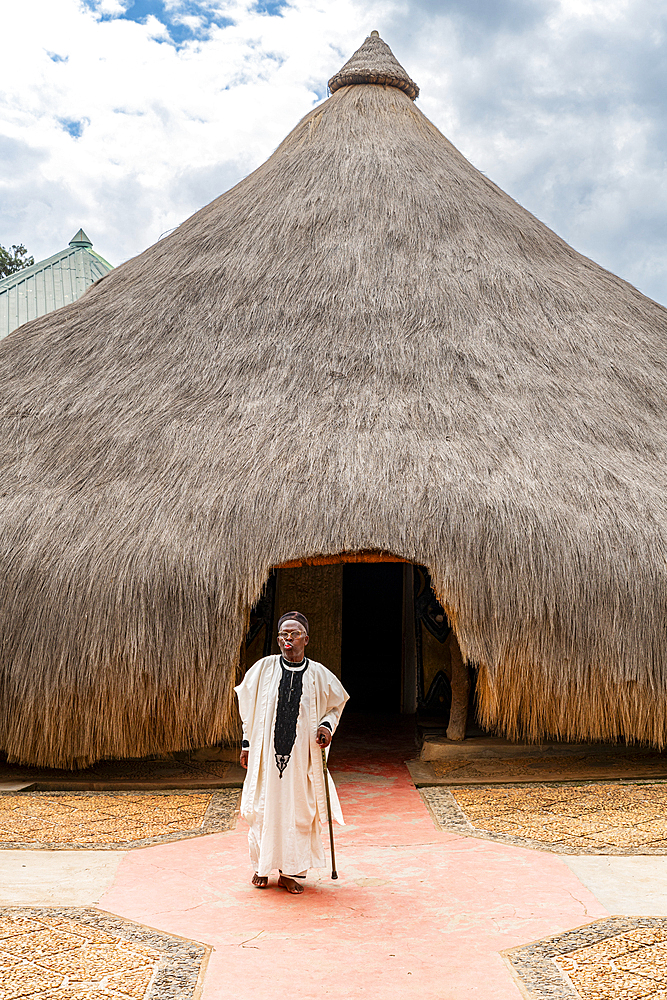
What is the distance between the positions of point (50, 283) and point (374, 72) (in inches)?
324

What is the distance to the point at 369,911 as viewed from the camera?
3.58m

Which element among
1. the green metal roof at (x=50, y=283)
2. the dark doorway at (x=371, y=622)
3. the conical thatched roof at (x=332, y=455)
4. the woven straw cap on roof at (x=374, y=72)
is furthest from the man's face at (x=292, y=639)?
the green metal roof at (x=50, y=283)

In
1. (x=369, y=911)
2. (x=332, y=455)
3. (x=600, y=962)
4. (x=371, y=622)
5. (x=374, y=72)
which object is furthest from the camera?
(x=371, y=622)

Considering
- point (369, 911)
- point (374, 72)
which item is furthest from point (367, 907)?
point (374, 72)

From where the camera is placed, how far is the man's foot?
3791 millimetres

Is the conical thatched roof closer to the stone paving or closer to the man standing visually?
the stone paving

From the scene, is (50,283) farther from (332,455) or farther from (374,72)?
(332,455)

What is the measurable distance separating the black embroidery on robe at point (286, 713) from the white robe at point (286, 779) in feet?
0.06

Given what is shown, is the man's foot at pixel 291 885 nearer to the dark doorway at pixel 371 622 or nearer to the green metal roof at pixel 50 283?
the dark doorway at pixel 371 622

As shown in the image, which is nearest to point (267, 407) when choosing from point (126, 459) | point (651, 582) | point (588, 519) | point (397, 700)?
point (126, 459)

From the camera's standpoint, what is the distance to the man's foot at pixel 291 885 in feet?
12.4

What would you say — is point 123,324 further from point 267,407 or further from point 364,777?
point 364,777

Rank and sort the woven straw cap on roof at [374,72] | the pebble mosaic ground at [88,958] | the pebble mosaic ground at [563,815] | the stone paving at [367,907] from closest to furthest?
the pebble mosaic ground at [88,958]
the stone paving at [367,907]
the pebble mosaic ground at [563,815]
the woven straw cap on roof at [374,72]

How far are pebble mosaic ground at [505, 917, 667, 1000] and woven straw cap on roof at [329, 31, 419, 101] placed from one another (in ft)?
30.1
